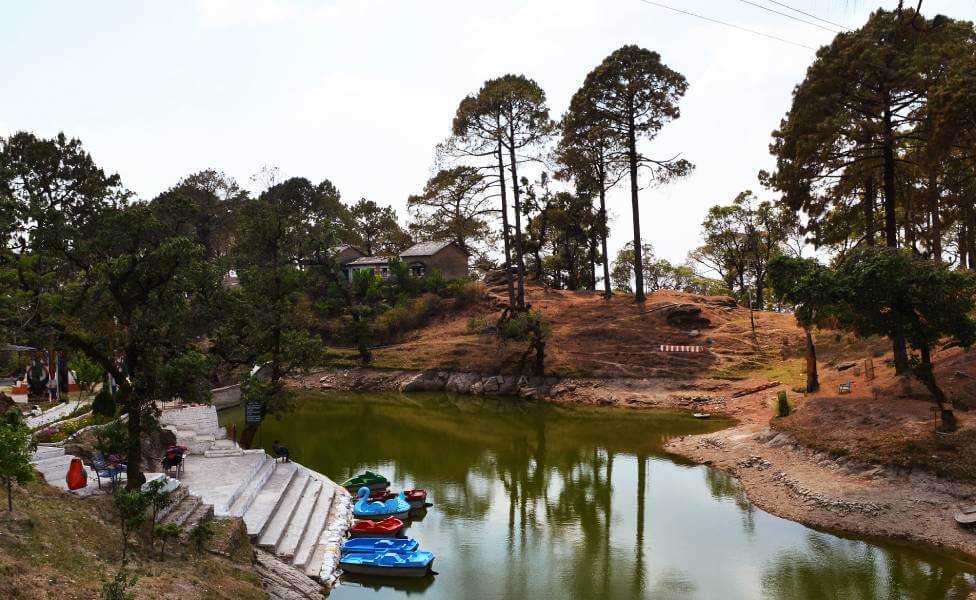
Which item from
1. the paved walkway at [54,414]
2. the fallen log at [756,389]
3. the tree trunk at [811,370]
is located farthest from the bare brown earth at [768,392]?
the paved walkway at [54,414]

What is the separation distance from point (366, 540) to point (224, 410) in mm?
25669

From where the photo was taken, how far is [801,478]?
815 inches

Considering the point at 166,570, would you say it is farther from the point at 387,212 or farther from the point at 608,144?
the point at 387,212

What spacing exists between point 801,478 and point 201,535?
17.3 metres

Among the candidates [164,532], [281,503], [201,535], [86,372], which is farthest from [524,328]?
[164,532]

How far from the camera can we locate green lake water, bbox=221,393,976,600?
1503cm

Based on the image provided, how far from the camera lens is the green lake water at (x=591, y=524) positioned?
15.0 meters

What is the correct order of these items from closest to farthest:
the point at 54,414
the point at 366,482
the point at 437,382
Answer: the point at 366,482 < the point at 54,414 < the point at 437,382

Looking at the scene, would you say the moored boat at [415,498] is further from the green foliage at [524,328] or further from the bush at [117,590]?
the green foliage at [524,328]

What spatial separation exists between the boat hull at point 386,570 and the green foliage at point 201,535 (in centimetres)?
363

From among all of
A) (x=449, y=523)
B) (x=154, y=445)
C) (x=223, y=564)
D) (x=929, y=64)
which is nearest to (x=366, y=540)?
(x=449, y=523)

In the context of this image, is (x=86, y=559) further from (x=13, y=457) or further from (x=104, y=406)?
(x=104, y=406)

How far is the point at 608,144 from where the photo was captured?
146ft

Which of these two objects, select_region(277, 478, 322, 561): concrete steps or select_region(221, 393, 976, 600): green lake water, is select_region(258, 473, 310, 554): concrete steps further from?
select_region(221, 393, 976, 600): green lake water
